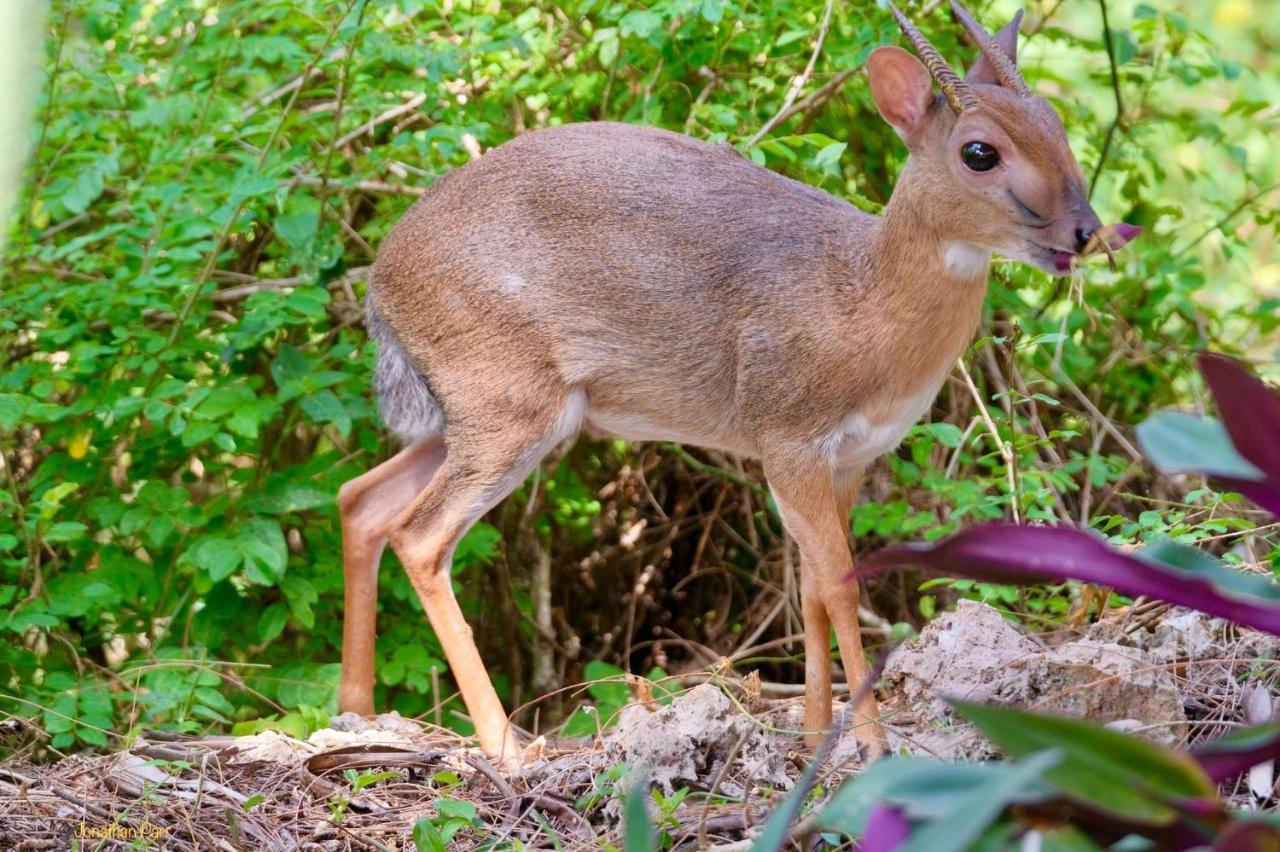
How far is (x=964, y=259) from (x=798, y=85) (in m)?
1.38

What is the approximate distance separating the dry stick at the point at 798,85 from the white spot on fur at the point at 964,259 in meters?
1.12

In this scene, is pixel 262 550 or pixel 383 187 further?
pixel 383 187

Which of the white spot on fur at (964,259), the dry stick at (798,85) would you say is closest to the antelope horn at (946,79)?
the white spot on fur at (964,259)

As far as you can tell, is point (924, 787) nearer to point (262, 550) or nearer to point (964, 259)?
point (964, 259)

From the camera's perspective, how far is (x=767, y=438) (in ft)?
14.4

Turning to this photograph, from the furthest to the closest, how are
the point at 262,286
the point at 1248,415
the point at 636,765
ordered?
the point at 262,286 < the point at 636,765 < the point at 1248,415

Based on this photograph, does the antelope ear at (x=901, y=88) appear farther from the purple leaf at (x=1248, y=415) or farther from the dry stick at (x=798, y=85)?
the purple leaf at (x=1248, y=415)

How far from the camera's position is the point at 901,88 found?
418cm

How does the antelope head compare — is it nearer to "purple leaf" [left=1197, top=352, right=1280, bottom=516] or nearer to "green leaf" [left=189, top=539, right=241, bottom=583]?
"purple leaf" [left=1197, top=352, right=1280, bottom=516]

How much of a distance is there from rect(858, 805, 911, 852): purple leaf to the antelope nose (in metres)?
2.22

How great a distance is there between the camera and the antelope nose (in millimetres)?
3766

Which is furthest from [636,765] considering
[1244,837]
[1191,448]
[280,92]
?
[280,92]

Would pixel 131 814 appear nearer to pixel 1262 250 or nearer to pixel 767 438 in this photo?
pixel 767 438

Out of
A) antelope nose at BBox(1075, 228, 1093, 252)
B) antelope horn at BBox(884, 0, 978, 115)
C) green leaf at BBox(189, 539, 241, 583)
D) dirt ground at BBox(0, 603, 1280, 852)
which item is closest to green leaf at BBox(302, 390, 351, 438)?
green leaf at BBox(189, 539, 241, 583)
